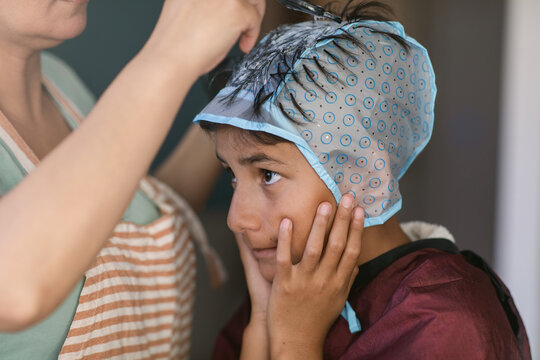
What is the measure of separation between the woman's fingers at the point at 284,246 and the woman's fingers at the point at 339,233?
6cm

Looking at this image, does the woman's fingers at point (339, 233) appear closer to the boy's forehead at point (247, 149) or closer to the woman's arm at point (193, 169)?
the boy's forehead at point (247, 149)

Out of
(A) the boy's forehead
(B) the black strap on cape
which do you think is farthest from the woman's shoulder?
(B) the black strap on cape

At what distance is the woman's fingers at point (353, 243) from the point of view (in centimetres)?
88

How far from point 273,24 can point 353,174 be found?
528 millimetres

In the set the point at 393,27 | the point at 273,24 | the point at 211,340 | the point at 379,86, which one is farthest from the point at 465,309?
the point at 211,340

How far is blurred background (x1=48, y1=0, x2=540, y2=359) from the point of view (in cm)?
169

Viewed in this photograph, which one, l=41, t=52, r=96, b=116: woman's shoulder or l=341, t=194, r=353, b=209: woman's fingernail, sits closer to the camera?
l=341, t=194, r=353, b=209: woman's fingernail

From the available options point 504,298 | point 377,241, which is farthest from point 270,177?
point 504,298

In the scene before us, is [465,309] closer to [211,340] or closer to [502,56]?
[211,340]

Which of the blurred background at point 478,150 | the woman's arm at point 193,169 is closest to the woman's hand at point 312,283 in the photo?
the woman's arm at point 193,169

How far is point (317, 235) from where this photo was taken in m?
0.86

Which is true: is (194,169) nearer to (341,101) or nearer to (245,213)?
(245,213)

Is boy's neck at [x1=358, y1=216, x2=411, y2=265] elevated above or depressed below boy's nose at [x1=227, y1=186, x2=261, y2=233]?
below

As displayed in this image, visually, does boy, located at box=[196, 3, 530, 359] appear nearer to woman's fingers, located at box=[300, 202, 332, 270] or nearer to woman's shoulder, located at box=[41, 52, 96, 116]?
woman's fingers, located at box=[300, 202, 332, 270]
